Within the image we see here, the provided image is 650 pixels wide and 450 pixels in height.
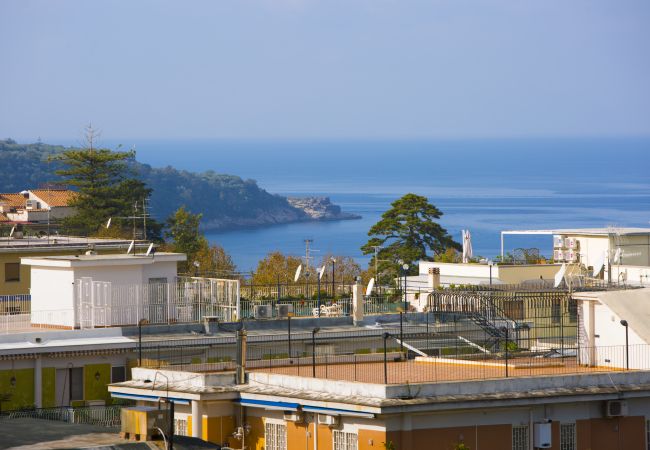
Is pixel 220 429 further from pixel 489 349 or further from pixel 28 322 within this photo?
pixel 28 322

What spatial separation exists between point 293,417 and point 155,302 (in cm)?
1488

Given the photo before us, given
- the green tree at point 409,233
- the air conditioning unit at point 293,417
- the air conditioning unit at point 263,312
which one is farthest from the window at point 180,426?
the green tree at point 409,233

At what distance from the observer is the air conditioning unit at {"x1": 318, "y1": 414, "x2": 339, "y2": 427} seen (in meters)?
30.8

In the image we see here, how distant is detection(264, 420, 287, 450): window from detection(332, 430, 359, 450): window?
135 centimetres

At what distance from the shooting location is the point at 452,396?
30719 mm

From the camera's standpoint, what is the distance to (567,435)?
32531 mm

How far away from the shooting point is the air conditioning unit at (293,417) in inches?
1243

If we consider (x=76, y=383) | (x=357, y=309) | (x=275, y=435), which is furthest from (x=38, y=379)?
(x=275, y=435)

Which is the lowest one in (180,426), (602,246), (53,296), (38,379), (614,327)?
(180,426)

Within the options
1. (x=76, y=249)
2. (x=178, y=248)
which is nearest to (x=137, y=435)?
(x=76, y=249)

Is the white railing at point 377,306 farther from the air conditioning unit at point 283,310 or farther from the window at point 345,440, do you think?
the window at point 345,440

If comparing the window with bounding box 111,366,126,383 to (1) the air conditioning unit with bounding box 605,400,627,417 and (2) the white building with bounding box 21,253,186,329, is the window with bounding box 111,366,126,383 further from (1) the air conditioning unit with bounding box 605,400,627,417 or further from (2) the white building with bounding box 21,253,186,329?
(1) the air conditioning unit with bounding box 605,400,627,417

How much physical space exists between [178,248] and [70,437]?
253 ft

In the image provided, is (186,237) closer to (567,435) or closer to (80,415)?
(80,415)
